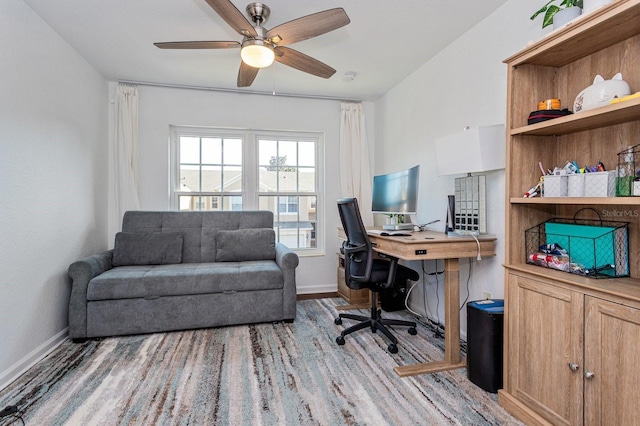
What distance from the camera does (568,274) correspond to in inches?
62.1

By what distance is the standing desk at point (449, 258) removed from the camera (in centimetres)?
219

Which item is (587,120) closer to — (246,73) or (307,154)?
(246,73)

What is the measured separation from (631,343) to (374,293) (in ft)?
5.60

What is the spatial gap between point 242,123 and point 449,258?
113 inches

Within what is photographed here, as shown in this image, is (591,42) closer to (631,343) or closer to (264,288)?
(631,343)

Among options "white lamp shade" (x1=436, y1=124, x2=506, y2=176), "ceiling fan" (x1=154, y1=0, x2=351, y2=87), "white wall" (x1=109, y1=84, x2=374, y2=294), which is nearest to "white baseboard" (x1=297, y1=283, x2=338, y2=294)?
"white wall" (x1=109, y1=84, x2=374, y2=294)

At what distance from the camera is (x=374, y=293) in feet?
9.13

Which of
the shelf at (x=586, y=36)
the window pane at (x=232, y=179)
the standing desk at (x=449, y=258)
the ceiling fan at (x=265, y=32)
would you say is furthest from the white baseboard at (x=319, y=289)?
the shelf at (x=586, y=36)

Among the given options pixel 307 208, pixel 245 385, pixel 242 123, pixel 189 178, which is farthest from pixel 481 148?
pixel 189 178

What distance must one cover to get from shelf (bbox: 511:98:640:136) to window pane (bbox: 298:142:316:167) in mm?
2793

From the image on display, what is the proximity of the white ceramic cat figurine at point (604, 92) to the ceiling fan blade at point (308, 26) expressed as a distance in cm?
125

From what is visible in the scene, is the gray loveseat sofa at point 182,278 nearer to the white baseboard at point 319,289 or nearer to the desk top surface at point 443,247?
the white baseboard at point 319,289

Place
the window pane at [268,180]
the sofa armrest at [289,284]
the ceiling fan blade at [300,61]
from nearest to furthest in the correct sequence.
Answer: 1. the ceiling fan blade at [300,61]
2. the sofa armrest at [289,284]
3. the window pane at [268,180]

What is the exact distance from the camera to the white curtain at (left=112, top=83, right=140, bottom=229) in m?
3.60
